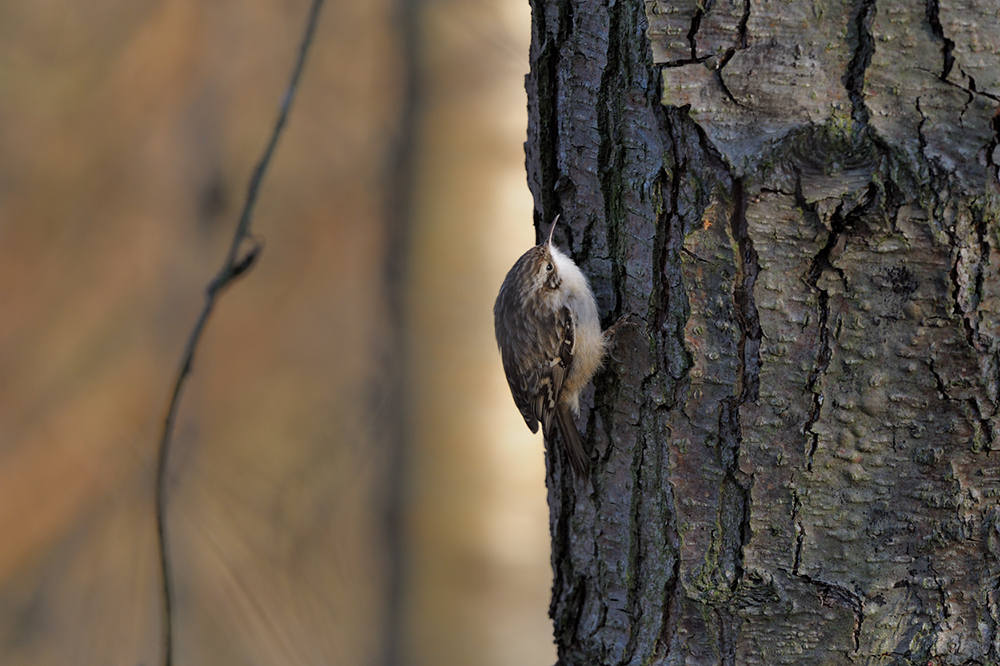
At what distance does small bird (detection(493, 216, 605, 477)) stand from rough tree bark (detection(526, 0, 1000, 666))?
0.28 metres

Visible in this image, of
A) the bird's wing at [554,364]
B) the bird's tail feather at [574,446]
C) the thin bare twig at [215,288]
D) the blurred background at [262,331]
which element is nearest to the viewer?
the thin bare twig at [215,288]

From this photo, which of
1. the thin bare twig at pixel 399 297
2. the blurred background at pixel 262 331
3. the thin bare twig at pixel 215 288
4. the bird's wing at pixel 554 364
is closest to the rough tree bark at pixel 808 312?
the thin bare twig at pixel 215 288

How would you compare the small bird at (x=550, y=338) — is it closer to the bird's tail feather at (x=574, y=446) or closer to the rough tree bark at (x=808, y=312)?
the bird's tail feather at (x=574, y=446)

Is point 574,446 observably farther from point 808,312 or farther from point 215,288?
point 215,288

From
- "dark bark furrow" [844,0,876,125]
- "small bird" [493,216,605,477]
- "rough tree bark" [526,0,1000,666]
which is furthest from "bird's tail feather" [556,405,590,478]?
"dark bark furrow" [844,0,876,125]

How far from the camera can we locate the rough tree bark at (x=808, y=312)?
4.00 feet

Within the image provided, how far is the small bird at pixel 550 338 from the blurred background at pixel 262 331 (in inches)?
44.0

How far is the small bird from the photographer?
183 cm

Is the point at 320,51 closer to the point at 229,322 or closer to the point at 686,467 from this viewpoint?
the point at 229,322

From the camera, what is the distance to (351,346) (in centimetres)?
393

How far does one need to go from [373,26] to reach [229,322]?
164 cm

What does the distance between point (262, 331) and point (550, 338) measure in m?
1.87

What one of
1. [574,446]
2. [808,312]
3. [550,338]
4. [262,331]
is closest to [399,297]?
[262,331]

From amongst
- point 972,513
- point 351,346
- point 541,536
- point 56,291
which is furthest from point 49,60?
point 972,513
